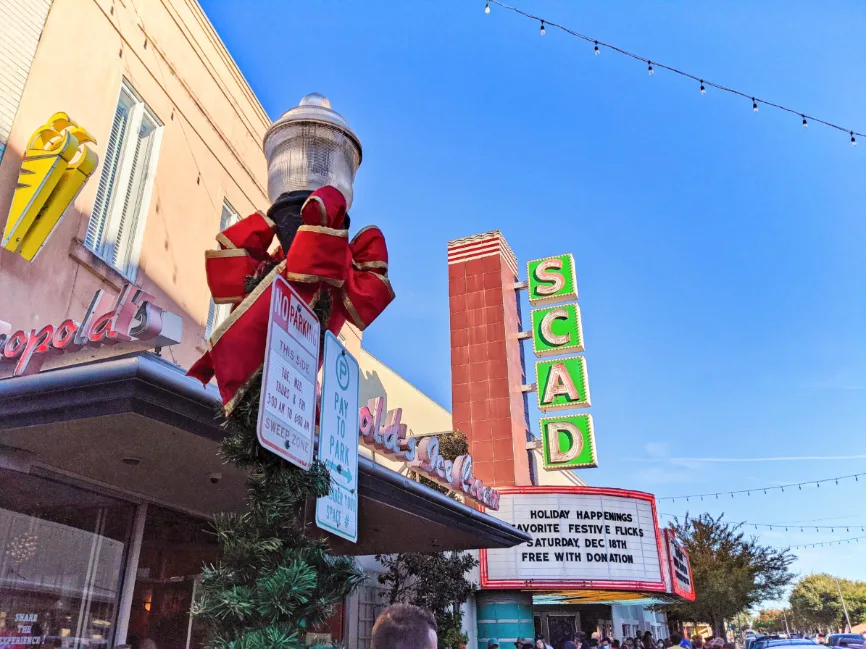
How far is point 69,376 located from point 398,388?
16.8 meters

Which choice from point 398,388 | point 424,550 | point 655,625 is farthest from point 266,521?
point 655,625

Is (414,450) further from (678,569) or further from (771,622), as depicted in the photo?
(771,622)

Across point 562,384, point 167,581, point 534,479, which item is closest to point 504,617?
point 534,479

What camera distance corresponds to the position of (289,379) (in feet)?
8.95

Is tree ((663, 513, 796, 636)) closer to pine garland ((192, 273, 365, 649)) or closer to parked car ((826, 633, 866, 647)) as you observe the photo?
parked car ((826, 633, 866, 647))

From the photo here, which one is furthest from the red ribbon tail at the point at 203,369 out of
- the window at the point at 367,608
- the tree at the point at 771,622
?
the tree at the point at 771,622

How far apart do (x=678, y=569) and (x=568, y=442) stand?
20.2ft

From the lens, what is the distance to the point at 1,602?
704 centimetres

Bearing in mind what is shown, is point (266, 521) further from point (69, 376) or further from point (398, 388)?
point (398, 388)

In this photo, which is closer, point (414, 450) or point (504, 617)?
point (414, 450)

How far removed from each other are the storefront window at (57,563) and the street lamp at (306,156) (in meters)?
5.52

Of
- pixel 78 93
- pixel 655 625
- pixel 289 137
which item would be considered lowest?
pixel 655 625

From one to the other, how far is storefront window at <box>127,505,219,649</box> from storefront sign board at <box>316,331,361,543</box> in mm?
6631

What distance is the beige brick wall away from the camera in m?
7.82
